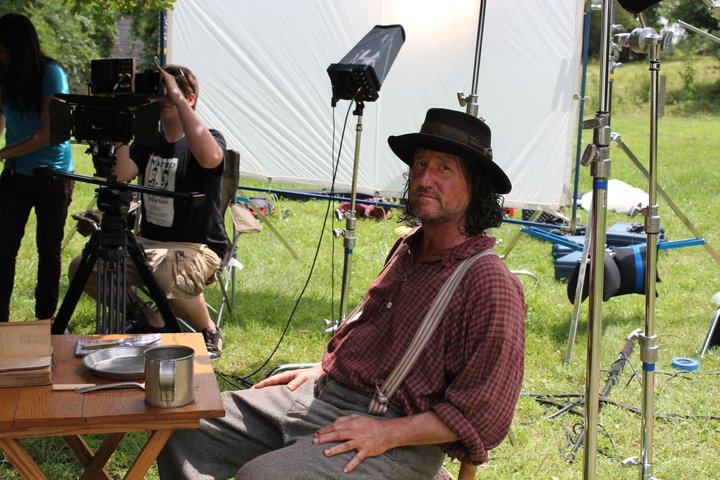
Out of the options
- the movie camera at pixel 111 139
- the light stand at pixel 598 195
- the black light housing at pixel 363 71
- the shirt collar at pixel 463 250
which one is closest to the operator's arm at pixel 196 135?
the movie camera at pixel 111 139

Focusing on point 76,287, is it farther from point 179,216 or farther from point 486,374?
point 486,374

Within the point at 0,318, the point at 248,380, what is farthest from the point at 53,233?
the point at 248,380

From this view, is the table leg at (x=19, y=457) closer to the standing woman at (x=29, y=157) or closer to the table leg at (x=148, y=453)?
the table leg at (x=148, y=453)

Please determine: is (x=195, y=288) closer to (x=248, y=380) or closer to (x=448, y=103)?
(x=248, y=380)

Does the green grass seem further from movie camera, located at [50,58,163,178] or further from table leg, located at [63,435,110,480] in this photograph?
movie camera, located at [50,58,163,178]

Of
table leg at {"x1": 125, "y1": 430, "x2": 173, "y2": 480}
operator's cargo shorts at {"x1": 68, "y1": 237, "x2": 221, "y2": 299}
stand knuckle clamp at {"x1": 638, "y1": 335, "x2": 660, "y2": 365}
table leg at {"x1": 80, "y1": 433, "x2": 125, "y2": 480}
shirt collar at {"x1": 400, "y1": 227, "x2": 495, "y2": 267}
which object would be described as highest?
shirt collar at {"x1": 400, "y1": 227, "x2": 495, "y2": 267}

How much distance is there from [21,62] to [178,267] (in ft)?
4.05

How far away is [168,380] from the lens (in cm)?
179

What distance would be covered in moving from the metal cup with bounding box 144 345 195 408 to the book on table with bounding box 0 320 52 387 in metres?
0.30

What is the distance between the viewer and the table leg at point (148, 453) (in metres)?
1.83

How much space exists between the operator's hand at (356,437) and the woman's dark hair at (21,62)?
2.75 m

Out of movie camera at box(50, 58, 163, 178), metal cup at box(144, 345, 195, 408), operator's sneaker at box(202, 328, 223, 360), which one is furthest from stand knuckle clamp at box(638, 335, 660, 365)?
operator's sneaker at box(202, 328, 223, 360)

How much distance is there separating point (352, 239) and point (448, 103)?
1960 mm

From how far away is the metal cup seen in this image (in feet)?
5.87
